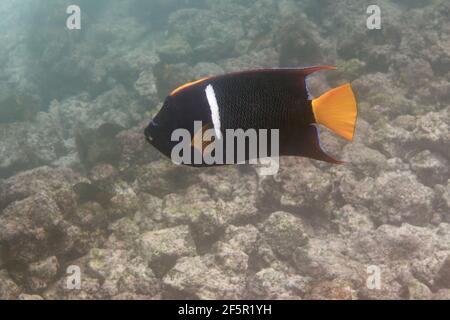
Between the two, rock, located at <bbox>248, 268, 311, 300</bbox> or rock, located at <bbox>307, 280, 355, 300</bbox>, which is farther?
rock, located at <bbox>248, 268, 311, 300</bbox>

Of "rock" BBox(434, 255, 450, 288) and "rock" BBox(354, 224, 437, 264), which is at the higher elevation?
"rock" BBox(354, 224, 437, 264)

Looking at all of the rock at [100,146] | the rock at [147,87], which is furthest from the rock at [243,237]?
the rock at [147,87]

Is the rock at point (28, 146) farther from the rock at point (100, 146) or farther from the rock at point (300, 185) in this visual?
the rock at point (300, 185)

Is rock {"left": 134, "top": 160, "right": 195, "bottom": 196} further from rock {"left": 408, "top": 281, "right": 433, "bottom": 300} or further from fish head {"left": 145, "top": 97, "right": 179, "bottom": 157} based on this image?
fish head {"left": 145, "top": 97, "right": 179, "bottom": 157}

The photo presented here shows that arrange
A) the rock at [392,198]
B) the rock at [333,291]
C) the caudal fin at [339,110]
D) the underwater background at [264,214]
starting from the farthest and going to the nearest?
1. the rock at [392,198]
2. the underwater background at [264,214]
3. the rock at [333,291]
4. the caudal fin at [339,110]

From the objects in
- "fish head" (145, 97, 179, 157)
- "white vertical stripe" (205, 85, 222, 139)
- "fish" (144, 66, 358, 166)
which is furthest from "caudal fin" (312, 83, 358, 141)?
"fish head" (145, 97, 179, 157)

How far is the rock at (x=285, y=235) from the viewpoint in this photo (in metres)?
3.81

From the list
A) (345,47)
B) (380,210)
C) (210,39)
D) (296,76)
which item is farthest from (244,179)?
(210,39)

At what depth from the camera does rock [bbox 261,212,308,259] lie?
3.81 metres

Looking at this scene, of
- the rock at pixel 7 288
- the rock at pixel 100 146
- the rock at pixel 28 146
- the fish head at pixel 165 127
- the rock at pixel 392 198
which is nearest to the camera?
the fish head at pixel 165 127

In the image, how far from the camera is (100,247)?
3824mm

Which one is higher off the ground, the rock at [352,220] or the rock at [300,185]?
the rock at [300,185]

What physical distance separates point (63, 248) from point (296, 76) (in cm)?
327

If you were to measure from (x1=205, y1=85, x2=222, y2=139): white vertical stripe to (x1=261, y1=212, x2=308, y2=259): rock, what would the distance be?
9.82ft
